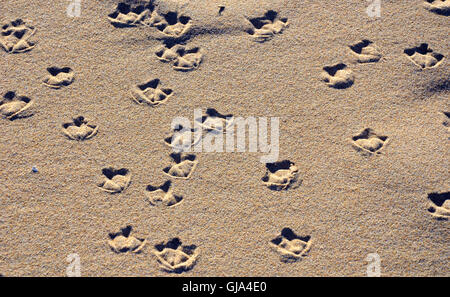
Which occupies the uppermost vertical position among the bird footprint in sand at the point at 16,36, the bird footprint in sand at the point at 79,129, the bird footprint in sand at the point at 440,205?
the bird footprint in sand at the point at 16,36

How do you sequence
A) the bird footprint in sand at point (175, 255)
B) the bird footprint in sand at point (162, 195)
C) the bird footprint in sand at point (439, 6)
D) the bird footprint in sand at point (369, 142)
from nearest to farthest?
the bird footprint in sand at point (175, 255)
the bird footprint in sand at point (162, 195)
the bird footprint in sand at point (369, 142)
the bird footprint in sand at point (439, 6)

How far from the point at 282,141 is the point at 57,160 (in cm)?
147

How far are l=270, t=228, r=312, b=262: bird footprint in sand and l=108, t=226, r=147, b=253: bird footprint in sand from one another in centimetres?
78

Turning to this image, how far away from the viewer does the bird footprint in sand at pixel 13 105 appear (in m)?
2.51

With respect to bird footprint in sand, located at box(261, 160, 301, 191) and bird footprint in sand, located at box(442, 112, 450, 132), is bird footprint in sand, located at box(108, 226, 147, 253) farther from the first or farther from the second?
bird footprint in sand, located at box(442, 112, 450, 132)

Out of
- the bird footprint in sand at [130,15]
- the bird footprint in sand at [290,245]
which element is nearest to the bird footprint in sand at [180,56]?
the bird footprint in sand at [130,15]

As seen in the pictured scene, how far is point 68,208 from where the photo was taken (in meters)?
2.26

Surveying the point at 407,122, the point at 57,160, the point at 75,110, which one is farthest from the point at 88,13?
the point at 407,122

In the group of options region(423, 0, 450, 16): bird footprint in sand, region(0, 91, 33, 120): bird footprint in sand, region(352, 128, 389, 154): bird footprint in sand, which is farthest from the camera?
region(423, 0, 450, 16): bird footprint in sand

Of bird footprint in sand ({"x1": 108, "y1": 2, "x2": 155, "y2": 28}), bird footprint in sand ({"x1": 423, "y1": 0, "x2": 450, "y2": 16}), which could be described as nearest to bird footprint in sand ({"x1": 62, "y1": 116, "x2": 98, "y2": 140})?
bird footprint in sand ({"x1": 108, "y1": 2, "x2": 155, "y2": 28})

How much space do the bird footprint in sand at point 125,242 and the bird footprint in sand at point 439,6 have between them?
273 centimetres

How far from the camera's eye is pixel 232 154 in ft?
7.91

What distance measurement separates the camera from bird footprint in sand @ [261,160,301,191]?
7.57 feet

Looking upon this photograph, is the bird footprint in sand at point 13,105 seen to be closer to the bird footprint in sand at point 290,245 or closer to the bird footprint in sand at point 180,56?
the bird footprint in sand at point 180,56
